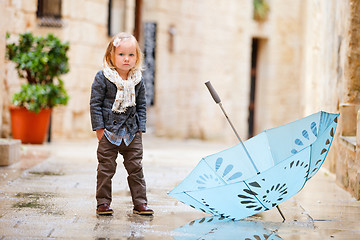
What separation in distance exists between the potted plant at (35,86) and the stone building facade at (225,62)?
13.8 inches

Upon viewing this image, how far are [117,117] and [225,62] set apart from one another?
12356mm

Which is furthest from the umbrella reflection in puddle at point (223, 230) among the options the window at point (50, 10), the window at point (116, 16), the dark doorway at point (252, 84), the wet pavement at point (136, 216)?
the dark doorway at point (252, 84)

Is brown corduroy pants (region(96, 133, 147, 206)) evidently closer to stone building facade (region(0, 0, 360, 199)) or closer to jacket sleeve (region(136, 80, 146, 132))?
jacket sleeve (region(136, 80, 146, 132))

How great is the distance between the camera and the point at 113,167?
421 centimetres

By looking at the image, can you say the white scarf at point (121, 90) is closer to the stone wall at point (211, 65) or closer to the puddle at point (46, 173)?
the puddle at point (46, 173)

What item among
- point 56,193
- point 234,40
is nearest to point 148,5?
point 234,40

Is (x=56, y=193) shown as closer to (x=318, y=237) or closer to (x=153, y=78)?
(x=318, y=237)

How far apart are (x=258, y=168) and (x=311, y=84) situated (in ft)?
16.1

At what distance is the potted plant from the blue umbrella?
6144mm

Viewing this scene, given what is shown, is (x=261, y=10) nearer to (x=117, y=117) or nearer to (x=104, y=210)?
(x=117, y=117)

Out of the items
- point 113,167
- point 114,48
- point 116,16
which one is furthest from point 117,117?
point 116,16

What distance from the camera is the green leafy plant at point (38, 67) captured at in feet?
31.8

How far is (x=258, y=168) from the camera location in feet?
13.4

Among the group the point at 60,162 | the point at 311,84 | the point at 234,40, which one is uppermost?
the point at 234,40
